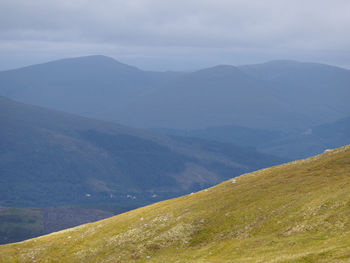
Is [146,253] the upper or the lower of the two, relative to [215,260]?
lower

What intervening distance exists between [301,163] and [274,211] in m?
34.1

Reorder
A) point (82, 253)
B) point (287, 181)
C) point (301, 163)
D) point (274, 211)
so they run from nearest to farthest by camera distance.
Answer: point (274, 211) < point (82, 253) < point (287, 181) < point (301, 163)

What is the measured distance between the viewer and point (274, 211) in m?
58.8

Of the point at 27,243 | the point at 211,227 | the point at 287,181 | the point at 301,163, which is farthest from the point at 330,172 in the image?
the point at 27,243

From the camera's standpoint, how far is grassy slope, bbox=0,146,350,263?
46.8 metres

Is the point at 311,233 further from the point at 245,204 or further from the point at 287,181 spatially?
the point at 287,181

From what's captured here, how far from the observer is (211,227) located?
61.6 m

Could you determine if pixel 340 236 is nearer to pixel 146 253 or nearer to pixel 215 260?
pixel 215 260

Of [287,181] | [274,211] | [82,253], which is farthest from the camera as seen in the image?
[287,181]

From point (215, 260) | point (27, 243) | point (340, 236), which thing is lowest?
point (27, 243)

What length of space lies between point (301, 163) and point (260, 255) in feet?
161

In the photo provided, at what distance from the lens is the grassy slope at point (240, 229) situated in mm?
46750

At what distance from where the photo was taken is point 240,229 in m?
57.2

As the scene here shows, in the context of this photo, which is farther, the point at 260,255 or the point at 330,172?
the point at 330,172
